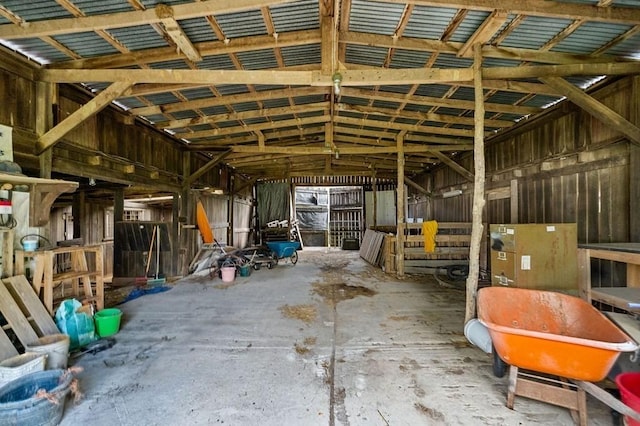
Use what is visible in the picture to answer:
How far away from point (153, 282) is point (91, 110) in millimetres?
3621

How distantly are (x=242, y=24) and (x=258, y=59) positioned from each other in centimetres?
74

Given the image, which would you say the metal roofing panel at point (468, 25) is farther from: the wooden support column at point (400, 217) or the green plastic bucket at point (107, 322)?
the green plastic bucket at point (107, 322)

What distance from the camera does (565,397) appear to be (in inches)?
77.5

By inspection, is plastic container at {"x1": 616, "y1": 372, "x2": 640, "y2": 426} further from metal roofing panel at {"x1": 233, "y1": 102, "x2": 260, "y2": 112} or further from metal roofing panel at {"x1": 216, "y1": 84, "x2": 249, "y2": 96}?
metal roofing panel at {"x1": 233, "y1": 102, "x2": 260, "y2": 112}

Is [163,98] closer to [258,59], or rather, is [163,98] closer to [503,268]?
[258,59]

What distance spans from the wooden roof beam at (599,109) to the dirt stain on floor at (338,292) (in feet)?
12.6

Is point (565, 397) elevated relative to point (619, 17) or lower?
lower

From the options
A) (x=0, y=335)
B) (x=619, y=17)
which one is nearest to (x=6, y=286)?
(x=0, y=335)

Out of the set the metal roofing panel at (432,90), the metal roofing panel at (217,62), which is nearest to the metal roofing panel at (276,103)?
the metal roofing panel at (217,62)

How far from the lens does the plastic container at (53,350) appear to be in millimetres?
2420

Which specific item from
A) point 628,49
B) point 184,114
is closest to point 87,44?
point 184,114

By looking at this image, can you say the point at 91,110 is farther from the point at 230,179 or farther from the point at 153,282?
the point at 230,179

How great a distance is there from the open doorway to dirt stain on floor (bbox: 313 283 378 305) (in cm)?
786

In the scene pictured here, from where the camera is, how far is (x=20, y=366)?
2.08m
